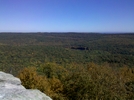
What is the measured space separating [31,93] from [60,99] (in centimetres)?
1564

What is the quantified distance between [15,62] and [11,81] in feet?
237

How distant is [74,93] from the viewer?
27.2m

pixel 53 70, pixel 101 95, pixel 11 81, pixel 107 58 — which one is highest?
pixel 11 81

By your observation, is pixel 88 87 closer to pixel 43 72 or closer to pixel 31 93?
pixel 31 93

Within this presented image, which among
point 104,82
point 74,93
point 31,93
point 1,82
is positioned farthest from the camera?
point 74,93

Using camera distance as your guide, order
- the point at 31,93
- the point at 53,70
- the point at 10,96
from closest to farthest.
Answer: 1. the point at 10,96
2. the point at 31,93
3. the point at 53,70

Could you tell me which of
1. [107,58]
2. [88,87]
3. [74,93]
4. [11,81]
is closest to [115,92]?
[88,87]

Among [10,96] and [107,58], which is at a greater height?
[10,96]

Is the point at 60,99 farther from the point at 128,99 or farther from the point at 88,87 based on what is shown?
the point at 128,99

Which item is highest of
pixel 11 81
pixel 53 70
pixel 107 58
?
pixel 11 81

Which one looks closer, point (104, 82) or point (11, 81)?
point (11, 81)

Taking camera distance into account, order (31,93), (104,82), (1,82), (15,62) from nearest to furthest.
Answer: (31,93)
(1,82)
(104,82)
(15,62)

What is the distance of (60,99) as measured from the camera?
2594cm

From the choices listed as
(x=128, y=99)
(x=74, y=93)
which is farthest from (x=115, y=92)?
(x=74, y=93)
